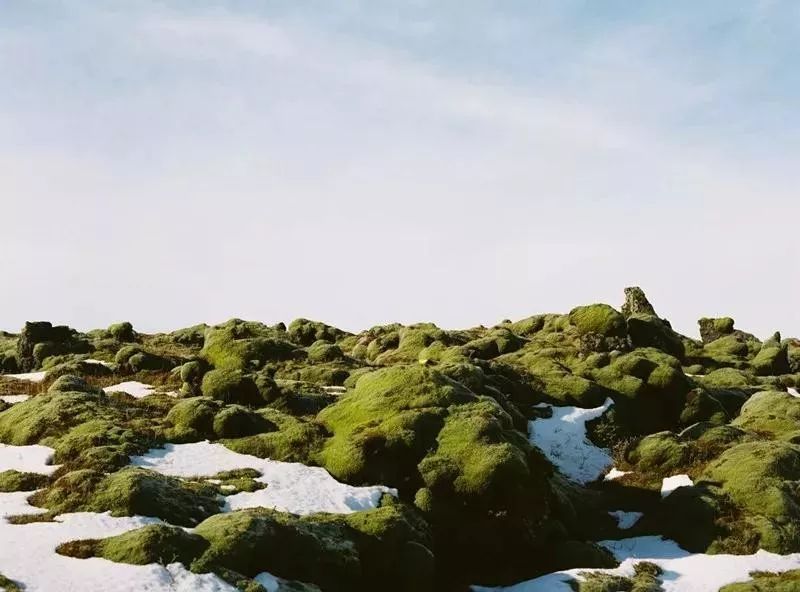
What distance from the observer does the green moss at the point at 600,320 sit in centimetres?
5934

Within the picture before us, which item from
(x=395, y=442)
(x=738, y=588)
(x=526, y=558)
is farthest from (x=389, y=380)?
(x=738, y=588)

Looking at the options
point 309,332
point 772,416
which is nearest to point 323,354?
point 309,332

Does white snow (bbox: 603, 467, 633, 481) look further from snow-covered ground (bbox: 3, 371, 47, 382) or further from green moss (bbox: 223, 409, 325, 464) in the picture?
snow-covered ground (bbox: 3, 371, 47, 382)

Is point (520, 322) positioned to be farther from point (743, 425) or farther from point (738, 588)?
point (738, 588)

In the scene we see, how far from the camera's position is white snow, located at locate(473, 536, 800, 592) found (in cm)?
2452

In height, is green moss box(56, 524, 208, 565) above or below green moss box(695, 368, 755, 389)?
below

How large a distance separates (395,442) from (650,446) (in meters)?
16.1

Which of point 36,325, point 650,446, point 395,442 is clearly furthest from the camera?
point 36,325

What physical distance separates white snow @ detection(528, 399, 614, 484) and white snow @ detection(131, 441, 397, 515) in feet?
49.2

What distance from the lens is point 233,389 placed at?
126 feet

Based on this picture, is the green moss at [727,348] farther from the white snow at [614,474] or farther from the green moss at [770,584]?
the green moss at [770,584]

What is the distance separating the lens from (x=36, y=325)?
56469mm

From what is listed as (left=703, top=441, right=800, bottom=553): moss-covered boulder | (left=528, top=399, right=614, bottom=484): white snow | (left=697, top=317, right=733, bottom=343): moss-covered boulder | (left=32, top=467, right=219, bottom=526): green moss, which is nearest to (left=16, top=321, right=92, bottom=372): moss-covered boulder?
(left=32, top=467, right=219, bottom=526): green moss

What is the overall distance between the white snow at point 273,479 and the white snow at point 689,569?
578 cm
